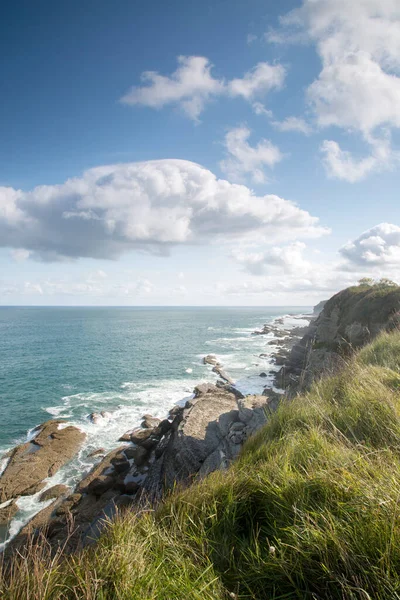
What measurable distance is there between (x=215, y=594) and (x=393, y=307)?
30245mm

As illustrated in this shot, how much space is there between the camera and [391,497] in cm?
255

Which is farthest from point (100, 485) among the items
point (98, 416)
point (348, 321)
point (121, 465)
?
point (348, 321)

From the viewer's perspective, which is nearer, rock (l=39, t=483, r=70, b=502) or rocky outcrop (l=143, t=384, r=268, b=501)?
rocky outcrop (l=143, t=384, r=268, b=501)

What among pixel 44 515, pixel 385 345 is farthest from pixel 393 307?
pixel 44 515

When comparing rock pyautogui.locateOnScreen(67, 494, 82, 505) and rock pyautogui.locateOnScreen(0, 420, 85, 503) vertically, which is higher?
rock pyautogui.locateOnScreen(0, 420, 85, 503)

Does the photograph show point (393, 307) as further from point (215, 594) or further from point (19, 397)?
point (19, 397)

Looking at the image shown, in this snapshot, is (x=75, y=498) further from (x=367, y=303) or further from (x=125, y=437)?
(x=367, y=303)

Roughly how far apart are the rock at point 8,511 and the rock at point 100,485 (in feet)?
13.9

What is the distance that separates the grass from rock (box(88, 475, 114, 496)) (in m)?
17.0

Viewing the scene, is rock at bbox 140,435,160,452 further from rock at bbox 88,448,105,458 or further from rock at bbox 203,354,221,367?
rock at bbox 203,354,221,367

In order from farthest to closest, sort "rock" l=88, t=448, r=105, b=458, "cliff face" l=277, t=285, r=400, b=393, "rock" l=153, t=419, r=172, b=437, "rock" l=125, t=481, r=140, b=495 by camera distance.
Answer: "cliff face" l=277, t=285, r=400, b=393, "rock" l=153, t=419, r=172, b=437, "rock" l=88, t=448, r=105, b=458, "rock" l=125, t=481, r=140, b=495

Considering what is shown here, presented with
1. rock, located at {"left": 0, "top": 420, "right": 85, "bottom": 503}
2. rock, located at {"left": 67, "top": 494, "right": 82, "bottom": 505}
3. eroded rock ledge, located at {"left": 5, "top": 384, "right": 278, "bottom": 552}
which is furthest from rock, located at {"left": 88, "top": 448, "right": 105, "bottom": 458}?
rock, located at {"left": 67, "top": 494, "right": 82, "bottom": 505}

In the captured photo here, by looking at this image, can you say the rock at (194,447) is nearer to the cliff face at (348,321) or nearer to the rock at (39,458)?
the rock at (39,458)

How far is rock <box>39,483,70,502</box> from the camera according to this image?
674 inches
